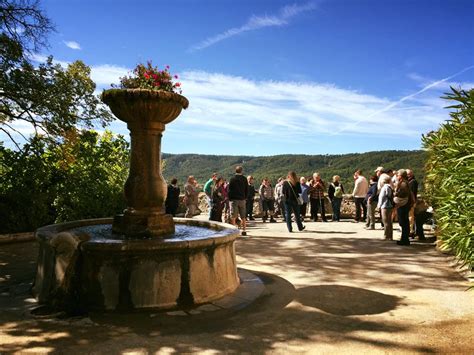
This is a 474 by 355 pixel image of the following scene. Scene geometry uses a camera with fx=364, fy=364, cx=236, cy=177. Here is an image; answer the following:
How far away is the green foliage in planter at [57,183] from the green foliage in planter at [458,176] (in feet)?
28.9

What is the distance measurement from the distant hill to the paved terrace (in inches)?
1181

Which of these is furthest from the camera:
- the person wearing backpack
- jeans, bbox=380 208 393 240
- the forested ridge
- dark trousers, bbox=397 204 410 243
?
the forested ridge

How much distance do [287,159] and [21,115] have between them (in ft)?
245

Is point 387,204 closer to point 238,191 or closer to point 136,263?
point 238,191

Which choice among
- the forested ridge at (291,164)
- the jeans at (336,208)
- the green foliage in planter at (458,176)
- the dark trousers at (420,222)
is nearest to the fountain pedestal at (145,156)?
the green foliage in planter at (458,176)

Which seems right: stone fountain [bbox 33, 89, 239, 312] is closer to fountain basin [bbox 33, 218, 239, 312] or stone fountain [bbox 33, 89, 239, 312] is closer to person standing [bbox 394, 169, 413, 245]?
fountain basin [bbox 33, 218, 239, 312]

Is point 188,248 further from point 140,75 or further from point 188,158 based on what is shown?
point 188,158

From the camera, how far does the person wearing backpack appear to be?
1448 centimetres

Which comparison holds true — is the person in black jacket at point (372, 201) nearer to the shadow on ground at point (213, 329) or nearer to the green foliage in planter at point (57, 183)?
the shadow on ground at point (213, 329)

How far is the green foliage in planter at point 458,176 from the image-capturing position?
4984 millimetres

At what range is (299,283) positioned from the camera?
530 cm

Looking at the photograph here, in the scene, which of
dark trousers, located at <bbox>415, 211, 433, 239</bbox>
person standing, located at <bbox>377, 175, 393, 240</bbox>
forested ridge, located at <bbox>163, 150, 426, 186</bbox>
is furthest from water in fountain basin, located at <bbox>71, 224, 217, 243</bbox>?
forested ridge, located at <bbox>163, 150, 426, 186</bbox>

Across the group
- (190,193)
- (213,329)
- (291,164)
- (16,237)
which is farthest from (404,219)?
(291,164)

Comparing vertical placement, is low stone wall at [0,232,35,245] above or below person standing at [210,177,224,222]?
below
